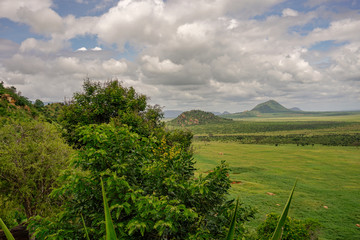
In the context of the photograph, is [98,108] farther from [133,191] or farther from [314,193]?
[314,193]

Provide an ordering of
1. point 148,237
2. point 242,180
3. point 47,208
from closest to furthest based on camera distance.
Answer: point 148,237 < point 47,208 < point 242,180

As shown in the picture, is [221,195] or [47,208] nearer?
[221,195]

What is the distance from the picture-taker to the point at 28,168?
41.9ft

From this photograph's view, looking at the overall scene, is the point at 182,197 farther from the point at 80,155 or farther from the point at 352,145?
A: the point at 352,145

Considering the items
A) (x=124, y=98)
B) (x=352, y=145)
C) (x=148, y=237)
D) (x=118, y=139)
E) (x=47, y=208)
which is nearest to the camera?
(x=148, y=237)

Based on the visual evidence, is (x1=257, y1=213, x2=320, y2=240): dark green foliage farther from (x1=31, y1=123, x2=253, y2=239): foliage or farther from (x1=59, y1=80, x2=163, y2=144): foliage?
(x1=59, y1=80, x2=163, y2=144): foliage

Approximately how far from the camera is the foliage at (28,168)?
40.9 ft

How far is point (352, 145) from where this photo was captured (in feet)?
309

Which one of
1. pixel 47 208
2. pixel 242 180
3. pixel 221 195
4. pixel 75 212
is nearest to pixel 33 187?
pixel 47 208

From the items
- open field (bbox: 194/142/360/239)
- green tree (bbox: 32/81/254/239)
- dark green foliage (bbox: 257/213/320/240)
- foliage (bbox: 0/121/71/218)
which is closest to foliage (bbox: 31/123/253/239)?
green tree (bbox: 32/81/254/239)

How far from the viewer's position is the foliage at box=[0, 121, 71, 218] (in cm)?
1246

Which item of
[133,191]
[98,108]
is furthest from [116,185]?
[98,108]

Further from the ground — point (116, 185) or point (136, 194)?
point (116, 185)

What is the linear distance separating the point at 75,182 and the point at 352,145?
123 metres
